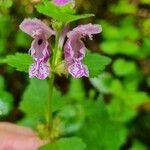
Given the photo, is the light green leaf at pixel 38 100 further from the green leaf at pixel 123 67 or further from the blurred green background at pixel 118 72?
the green leaf at pixel 123 67

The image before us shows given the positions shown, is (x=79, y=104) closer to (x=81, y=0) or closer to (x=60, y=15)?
(x=81, y=0)

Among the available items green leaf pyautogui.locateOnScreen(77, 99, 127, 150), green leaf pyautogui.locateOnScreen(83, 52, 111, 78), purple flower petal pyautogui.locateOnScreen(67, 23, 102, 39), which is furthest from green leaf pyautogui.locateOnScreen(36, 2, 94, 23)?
green leaf pyautogui.locateOnScreen(77, 99, 127, 150)

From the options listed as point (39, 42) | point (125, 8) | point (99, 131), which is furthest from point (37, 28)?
point (125, 8)

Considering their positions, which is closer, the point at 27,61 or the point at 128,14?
the point at 27,61

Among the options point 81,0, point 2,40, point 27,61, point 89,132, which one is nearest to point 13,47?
point 2,40

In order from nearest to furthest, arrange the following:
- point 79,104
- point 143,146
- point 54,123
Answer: point 54,123
point 79,104
point 143,146

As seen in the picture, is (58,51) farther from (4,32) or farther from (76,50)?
(4,32)

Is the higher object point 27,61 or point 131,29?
point 27,61
